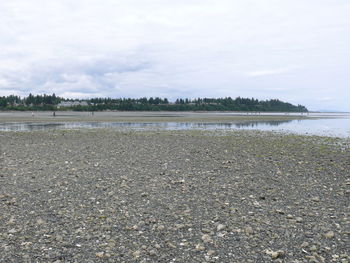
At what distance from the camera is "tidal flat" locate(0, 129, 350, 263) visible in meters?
5.58

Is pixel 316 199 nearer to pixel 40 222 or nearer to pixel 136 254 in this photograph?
pixel 136 254

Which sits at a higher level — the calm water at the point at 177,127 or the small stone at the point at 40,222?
the calm water at the point at 177,127

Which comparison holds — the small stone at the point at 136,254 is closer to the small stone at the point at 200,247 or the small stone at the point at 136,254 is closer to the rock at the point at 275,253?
the small stone at the point at 200,247

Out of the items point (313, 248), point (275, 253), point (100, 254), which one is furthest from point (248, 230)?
point (100, 254)

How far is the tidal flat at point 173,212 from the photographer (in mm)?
5582

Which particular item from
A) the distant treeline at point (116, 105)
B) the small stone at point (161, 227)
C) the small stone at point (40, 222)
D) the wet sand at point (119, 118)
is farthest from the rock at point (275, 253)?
the distant treeline at point (116, 105)

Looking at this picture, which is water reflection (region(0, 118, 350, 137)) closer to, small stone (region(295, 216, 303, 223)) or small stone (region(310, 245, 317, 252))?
small stone (region(295, 216, 303, 223))

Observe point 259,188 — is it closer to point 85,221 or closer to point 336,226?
point 336,226

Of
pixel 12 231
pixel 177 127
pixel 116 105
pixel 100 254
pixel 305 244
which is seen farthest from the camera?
pixel 116 105

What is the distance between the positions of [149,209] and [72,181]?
154 inches

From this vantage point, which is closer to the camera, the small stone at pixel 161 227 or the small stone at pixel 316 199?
the small stone at pixel 161 227

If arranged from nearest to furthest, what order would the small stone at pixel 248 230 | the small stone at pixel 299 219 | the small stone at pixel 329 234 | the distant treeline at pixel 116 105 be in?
the small stone at pixel 329 234, the small stone at pixel 248 230, the small stone at pixel 299 219, the distant treeline at pixel 116 105

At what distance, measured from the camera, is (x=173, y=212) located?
24.8ft

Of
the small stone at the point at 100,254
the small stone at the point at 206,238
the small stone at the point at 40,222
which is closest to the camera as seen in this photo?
the small stone at the point at 100,254
